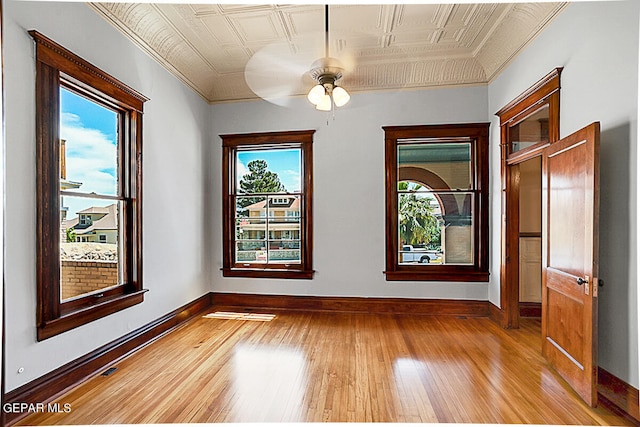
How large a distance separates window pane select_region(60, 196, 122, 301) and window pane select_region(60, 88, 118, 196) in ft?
0.50

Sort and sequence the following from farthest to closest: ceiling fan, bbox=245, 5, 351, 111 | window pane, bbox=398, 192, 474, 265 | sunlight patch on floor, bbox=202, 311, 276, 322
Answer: window pane, bbox=398, 192, 474, 265, sunlight patch on floor, bbox=202, 311, 276, 322, ceiling fan, bbox=245, 5, 351, 111

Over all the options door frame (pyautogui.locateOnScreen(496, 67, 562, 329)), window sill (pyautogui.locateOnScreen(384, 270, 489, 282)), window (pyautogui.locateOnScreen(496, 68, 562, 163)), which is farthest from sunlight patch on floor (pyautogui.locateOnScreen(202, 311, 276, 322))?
window (pyautogui.locateOnScreen(496, 68, 562, 163))

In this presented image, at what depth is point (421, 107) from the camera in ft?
15.3

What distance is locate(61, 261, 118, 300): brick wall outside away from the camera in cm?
276

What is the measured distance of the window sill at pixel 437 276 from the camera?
456cm

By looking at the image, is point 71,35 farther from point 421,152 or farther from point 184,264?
point 421,152

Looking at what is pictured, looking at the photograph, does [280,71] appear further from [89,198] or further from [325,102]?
[89,198]

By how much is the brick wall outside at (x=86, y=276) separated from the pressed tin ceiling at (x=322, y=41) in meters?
2.18

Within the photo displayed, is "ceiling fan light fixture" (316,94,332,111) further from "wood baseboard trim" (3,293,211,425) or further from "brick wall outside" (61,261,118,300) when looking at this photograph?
"wood baseboard trim" (3,293,211,425)

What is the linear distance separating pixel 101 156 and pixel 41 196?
836mm

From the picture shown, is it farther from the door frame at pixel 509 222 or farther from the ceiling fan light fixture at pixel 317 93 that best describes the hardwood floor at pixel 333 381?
the ceiling fan light fixture at pixel 317 93

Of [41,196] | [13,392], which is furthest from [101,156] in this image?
[13,392]

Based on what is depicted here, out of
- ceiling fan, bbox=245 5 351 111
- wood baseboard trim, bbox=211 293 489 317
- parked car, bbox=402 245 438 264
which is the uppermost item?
ceiling fan, bbox=245 5 351 111

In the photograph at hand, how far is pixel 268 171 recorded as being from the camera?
5.01m
